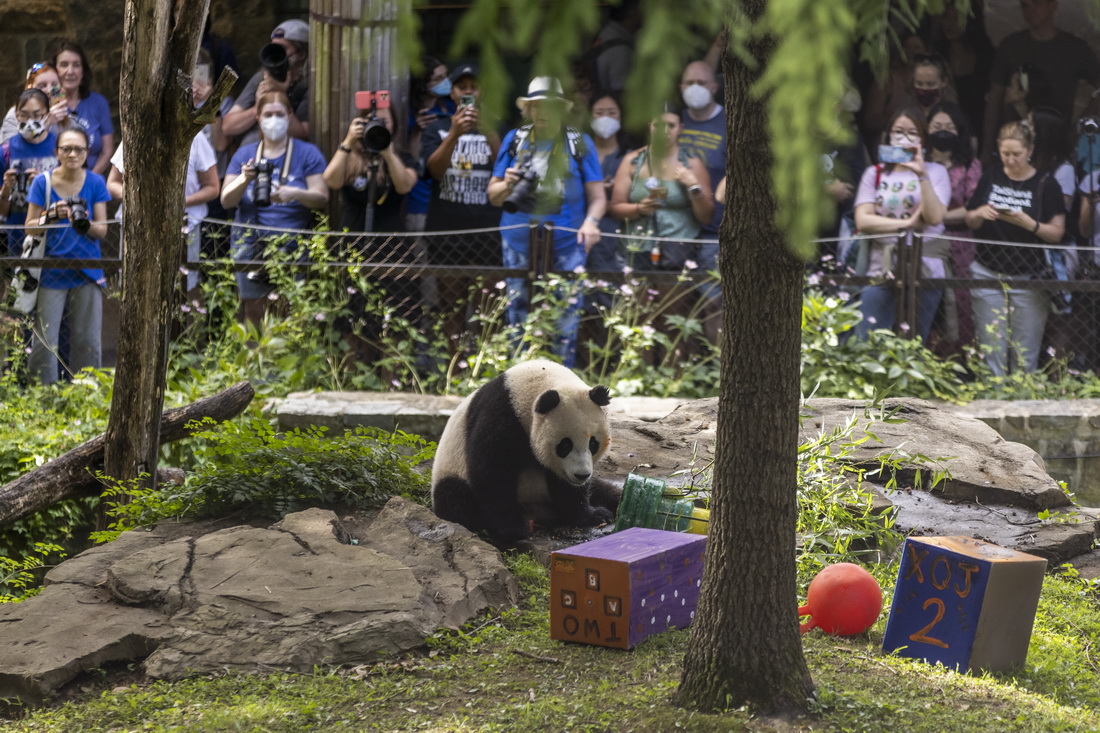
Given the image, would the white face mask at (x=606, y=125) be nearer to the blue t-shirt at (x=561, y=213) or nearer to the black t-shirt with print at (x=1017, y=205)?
the blue t-shirt at (x=561, y=213)

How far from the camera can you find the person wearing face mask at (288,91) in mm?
7984

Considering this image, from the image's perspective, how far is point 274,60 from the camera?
7875 mm

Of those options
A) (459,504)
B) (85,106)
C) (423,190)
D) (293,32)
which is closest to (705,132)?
(423,190)

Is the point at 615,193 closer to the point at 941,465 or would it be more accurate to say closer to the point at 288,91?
the point at 288,91

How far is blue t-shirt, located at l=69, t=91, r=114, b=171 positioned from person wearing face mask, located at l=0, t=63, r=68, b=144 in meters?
0.18

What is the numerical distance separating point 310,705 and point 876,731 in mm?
1637

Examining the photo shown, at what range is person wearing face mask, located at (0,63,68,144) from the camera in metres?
8.08

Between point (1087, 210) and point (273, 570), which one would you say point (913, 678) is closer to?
point (273, 570)

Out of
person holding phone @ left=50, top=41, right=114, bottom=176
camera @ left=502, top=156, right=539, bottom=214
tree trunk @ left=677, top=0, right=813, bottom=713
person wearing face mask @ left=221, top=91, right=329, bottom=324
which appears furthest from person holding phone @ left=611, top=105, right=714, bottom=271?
tree trunk @ left=677, top=0, right=813, bottom=713

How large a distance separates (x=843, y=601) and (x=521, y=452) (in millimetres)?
1452

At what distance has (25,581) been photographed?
5.44 meters

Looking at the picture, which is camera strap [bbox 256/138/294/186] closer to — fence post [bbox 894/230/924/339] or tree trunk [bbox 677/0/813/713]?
fence post [bbox 894/230/924/339]

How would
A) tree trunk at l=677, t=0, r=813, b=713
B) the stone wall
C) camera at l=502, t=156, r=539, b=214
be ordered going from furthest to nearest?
the stone wall → camera at l=502, t=156, r=539, b=214 → tree trunk at l=677, t=0, r=813, b=713

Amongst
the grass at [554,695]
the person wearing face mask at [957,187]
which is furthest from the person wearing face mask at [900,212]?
the grass at [554,695]
